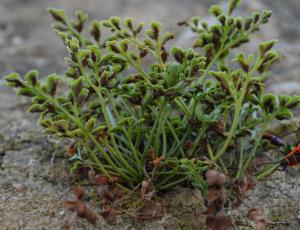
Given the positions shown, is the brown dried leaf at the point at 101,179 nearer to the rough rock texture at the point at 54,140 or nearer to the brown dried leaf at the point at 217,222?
the rough rock texture at the point at 54,140

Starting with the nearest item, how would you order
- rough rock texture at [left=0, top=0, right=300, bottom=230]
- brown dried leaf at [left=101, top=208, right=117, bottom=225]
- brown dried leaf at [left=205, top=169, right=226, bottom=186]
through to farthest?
brown dried leaf at [left=205, top=169, right=226, bottom=186] → brown dried leaf at [left=101, top=208, right=117, bottom=225] → rough rock texture at [left=0, top=0, right=300, bottom=230]

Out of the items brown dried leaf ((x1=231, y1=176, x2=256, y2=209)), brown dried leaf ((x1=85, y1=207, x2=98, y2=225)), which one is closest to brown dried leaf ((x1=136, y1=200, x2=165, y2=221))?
brown dried leaf ((x1=85, y1=207, x2=98, y2=225))

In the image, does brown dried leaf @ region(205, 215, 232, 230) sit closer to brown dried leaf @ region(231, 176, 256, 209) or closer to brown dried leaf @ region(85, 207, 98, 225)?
brown dried leaf @ region(231, 176, 256, 209)

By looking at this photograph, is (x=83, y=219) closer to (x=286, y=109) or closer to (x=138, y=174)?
(x=138, y=174)

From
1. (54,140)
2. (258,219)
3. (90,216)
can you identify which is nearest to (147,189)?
(90,216)

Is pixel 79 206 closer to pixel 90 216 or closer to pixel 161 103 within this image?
pixel 90 216

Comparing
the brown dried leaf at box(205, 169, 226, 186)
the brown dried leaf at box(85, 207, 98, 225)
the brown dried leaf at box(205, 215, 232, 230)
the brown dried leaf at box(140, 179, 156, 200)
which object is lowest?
the brown dried leaf at box(85, 207, 98, 225)

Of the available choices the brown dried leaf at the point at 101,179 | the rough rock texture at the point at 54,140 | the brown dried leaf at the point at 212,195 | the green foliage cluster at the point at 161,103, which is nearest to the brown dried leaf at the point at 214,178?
the brown dried leaf at the point at 212,195
